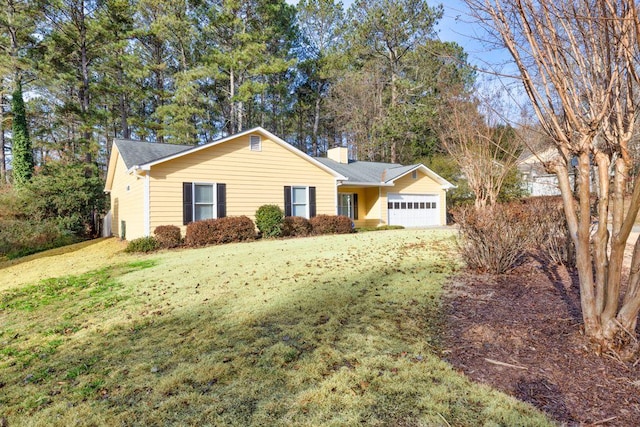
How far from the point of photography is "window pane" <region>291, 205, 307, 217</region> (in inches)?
573

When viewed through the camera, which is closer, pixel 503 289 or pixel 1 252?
pixel 503 289

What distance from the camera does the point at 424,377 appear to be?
2.62 metres

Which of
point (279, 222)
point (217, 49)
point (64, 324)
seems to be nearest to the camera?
point (64, 324)

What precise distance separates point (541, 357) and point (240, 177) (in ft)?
39.0

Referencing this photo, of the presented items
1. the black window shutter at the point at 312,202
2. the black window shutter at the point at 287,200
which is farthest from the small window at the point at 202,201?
the black window shutter at the point at 312,202

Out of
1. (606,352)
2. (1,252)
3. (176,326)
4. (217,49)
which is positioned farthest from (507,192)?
(1,252)

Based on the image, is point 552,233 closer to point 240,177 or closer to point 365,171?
point 240,177

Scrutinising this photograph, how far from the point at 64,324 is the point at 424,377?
4484 millimetres

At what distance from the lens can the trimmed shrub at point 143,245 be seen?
35.6 ft

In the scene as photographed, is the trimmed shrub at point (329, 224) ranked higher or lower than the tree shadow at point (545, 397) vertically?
higher

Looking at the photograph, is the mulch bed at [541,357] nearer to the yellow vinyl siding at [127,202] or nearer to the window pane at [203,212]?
the window pane at [203,212]

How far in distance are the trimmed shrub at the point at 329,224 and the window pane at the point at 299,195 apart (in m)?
0.96

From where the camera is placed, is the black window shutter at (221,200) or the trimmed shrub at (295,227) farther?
the trimmed shrub at (295,227)

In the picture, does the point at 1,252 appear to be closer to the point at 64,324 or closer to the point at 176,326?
the point at 64,324
